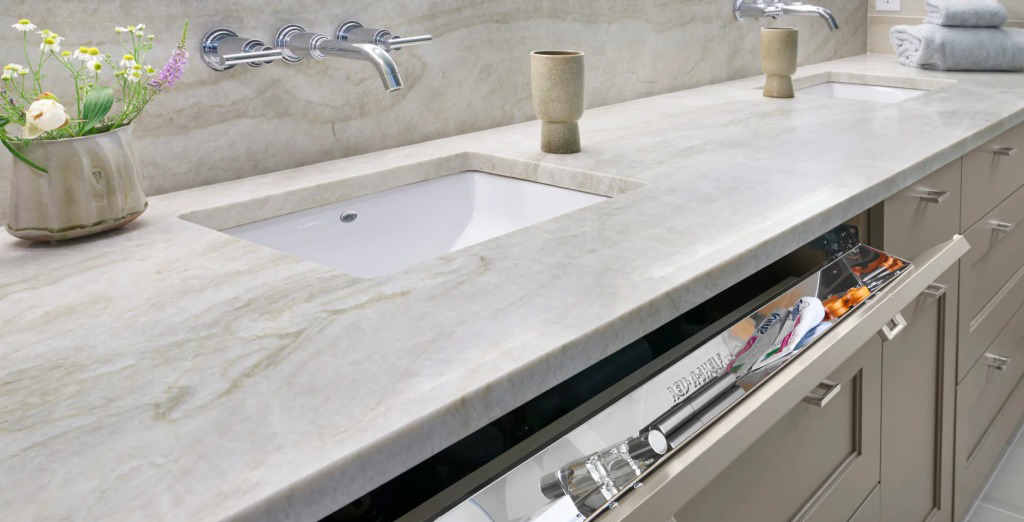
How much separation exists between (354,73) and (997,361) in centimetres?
133

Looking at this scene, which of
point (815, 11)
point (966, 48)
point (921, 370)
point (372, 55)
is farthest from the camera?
point (966, 48)

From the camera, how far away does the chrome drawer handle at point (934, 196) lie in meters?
1.29

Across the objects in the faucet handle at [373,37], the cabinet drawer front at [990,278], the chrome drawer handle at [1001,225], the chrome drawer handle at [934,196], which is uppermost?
the faucet handle at [373,37]

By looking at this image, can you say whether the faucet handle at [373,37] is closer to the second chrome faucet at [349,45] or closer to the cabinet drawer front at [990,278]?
the second chrome faucet at [349,45]

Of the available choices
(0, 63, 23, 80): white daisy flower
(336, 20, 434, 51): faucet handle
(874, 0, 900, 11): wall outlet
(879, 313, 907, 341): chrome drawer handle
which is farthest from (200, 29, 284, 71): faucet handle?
(874, 0, 900, 11): wall outlet

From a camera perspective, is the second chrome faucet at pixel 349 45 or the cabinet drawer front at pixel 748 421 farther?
the second chrome faucet at pixel 349 45

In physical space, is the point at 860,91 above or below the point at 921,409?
above

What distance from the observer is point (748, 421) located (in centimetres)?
74

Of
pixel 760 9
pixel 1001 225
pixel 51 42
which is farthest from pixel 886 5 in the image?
pixel 51 42

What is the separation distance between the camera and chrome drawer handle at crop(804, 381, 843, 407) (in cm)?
93

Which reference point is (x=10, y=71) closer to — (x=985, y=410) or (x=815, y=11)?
(x=815, y=11)

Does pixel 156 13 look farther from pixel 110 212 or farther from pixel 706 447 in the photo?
pixel 706 447

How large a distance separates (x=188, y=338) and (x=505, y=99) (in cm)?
104

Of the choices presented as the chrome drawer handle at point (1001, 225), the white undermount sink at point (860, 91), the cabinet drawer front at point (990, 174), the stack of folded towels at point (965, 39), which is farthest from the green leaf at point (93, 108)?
the stack of folded towels at point (965, 39)
